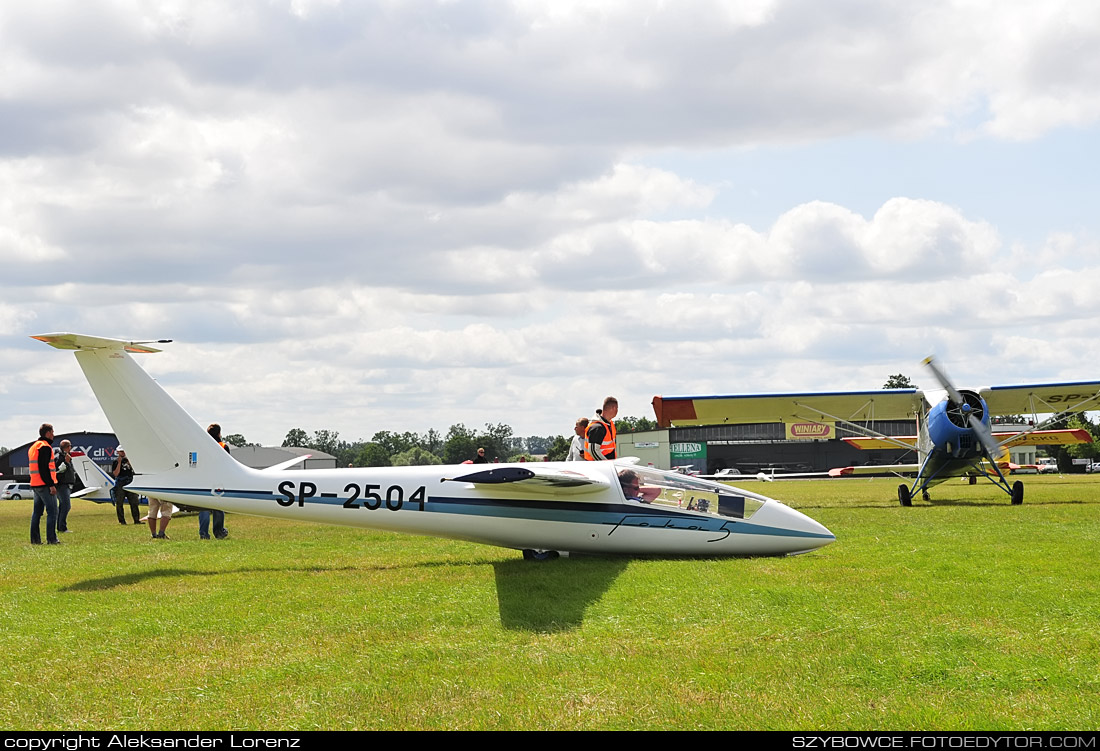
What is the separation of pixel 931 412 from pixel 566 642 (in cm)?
1972

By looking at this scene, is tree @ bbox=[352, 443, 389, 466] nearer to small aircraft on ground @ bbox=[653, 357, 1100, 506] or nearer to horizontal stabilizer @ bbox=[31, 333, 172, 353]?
small aircraft on ground @ bbox=[653, 357, 1100, 506]

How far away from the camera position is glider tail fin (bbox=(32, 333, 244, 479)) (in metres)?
10.9

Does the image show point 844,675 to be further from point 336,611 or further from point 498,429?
point 498,429

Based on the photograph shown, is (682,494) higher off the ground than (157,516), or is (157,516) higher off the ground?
(682,494)

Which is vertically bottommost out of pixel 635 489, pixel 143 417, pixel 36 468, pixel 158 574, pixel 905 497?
pixel 905 497

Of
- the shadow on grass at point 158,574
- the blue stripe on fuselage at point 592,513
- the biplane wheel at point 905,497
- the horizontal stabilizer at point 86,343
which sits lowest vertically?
the biplane wheel at point 905,497

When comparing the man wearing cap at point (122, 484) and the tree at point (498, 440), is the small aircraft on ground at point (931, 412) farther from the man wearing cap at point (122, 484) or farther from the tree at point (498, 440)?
the tree at point (498, 440)

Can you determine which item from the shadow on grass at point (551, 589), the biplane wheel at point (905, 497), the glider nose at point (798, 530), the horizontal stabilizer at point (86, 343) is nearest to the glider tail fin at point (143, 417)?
the horizontal stabilizer at point (86, 343)

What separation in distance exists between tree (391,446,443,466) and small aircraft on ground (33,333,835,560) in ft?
442

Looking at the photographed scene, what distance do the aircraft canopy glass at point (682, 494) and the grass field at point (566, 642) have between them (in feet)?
2.20

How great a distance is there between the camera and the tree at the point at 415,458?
5827 inches

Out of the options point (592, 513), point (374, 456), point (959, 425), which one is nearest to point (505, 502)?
point (592, 513)

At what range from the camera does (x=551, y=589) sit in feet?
29.3

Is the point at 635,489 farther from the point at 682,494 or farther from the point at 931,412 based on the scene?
the point at 931,412
